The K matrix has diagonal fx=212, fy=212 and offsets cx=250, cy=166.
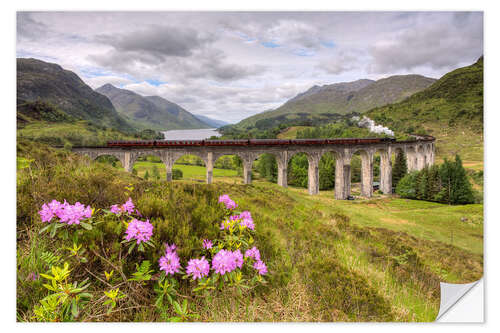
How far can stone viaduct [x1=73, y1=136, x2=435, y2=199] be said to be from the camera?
24688mm

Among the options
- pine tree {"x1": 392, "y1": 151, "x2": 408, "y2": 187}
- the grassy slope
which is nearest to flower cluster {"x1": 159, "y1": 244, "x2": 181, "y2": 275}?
the grassy slope

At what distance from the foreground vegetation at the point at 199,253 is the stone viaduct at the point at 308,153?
15260mm

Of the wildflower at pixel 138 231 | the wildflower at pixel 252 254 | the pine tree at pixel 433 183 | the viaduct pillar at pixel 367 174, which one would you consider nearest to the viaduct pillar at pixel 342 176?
the viaduct pillar at pixel 367 174

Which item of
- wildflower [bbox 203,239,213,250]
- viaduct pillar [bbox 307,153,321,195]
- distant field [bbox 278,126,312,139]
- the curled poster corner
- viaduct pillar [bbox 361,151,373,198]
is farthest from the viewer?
distant field [bbox 278,126,312,139]

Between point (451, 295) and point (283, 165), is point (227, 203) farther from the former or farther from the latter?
point (283, 165)

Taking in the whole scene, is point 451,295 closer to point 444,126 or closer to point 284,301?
point 284,301

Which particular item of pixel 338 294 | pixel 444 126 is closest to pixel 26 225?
pixel 338 294

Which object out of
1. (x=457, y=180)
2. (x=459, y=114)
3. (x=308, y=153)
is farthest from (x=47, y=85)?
(x=308, y=153)

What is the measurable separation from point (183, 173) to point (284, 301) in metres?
24.4

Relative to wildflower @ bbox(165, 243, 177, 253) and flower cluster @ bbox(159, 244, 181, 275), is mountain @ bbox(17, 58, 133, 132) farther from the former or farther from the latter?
flower cluster @ bbox(159, 244, 181, 275)

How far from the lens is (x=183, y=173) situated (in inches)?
1043

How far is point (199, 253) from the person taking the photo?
3.37m

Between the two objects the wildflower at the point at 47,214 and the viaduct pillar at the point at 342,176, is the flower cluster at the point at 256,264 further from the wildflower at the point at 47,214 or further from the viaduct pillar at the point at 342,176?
the viaduct pillar at the point at 342,176

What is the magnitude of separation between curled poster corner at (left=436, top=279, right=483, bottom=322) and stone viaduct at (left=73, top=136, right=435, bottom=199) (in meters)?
15.0
